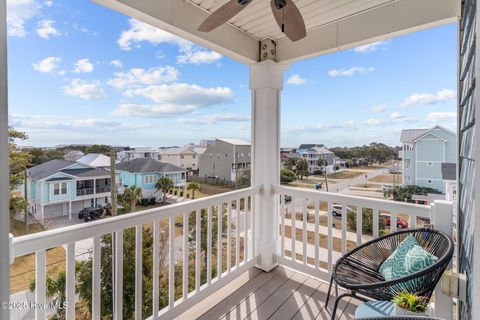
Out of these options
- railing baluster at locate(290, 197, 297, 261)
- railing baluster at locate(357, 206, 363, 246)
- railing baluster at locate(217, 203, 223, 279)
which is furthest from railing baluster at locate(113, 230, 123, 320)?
railing baluster at locate(357, 206, 363, 246)

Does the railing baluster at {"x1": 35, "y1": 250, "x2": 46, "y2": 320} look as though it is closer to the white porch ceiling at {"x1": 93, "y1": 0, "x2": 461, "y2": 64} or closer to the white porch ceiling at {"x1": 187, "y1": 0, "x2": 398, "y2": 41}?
the white porch ceiling at {"x1": 93, "y1": 0, "x2": 461, "y2": 64}

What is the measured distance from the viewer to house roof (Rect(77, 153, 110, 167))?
1622mm

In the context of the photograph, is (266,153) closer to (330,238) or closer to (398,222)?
(330,238)

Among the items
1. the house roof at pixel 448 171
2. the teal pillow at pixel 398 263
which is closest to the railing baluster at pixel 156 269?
the teal pillow at pixel 398 263

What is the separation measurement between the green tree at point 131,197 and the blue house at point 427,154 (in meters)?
2.27

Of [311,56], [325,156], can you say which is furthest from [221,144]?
[311,56]

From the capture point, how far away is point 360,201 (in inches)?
96.0

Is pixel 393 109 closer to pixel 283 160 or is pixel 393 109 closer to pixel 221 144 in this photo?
pixel 283 160

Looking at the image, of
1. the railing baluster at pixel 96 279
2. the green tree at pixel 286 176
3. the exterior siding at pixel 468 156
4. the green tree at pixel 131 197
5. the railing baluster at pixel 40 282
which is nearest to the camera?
the exterior siding at pixel 468 156

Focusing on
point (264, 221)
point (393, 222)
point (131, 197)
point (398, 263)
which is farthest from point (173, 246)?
point (393, 222)

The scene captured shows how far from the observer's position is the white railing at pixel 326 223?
2.27 metres

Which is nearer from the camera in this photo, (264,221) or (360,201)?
(360,201)

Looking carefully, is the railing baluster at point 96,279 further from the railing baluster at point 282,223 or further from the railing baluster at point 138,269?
the railing baluster at point 282,223

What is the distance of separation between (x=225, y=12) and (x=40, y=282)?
74.0 inches
